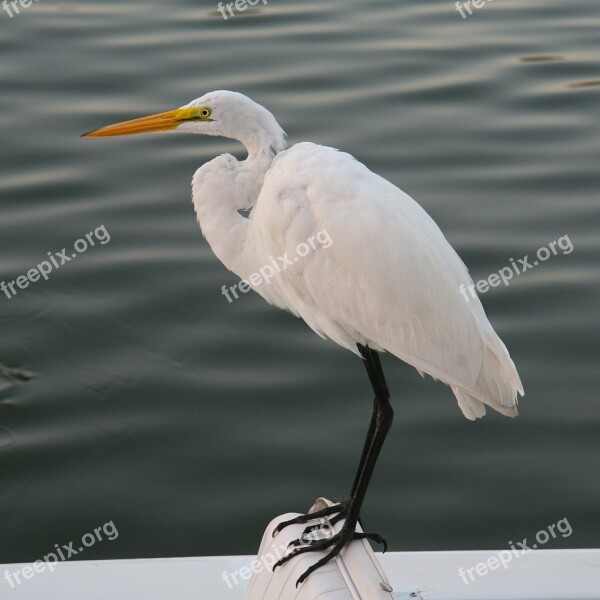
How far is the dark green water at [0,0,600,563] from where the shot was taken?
13.2ft

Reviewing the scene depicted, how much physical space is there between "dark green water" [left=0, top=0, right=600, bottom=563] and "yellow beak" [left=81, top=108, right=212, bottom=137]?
4.58 feet

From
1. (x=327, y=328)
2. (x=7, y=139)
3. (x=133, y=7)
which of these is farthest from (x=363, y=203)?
(x=133, y=7)

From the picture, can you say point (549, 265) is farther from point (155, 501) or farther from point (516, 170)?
point (155, 501)

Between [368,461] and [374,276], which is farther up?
[374,276]

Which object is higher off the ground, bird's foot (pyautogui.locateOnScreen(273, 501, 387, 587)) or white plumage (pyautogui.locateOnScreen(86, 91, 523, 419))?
white plumage (pyautogui.locateOnScreen(86, 91, 523, 419))

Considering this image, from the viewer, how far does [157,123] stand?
319cm
